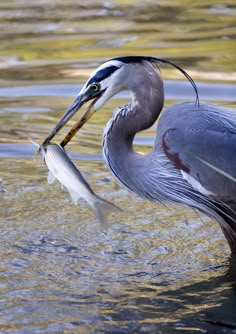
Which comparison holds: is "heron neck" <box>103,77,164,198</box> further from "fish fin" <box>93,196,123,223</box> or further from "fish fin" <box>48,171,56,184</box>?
"fish fin" <box>93,196,123,223</box>

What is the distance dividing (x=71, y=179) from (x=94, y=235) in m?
1.02

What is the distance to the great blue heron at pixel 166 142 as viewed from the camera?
5.46m

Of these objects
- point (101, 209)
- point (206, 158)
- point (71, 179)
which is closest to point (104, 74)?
point (206, 158)

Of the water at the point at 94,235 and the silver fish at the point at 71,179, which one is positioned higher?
the silver fish at the point at 71,179

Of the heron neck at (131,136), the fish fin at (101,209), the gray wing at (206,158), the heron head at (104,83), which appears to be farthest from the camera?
the heron neck at (131,136)

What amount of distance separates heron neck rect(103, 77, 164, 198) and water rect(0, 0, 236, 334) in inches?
14.5

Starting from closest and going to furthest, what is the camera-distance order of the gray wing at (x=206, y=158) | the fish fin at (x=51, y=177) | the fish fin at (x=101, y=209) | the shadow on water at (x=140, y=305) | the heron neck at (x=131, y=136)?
the shadow on water at (x=140, y=305)
the fish fin at (x=101, y=209)
the fish fin at (x=51, y=177)
the gray wing at (x=206, y=158)
the heron neck at (x=131, y=136)

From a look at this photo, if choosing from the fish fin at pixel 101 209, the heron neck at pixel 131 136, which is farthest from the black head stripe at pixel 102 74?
the fish fin at pixel 101 209

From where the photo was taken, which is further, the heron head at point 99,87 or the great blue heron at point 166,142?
the heron head at point 99,87

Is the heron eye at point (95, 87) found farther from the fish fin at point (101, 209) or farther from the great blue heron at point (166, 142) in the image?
the fish fin at point (101, 209)

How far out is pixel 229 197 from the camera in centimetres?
550

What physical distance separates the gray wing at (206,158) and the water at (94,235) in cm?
41

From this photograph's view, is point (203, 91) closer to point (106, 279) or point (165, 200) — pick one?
point (165, 200)

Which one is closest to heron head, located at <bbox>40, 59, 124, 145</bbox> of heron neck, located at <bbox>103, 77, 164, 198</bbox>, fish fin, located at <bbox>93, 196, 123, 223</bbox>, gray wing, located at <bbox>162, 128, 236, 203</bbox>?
heron neck, located at <bbox>103, 77, 164, 198</bbox>
